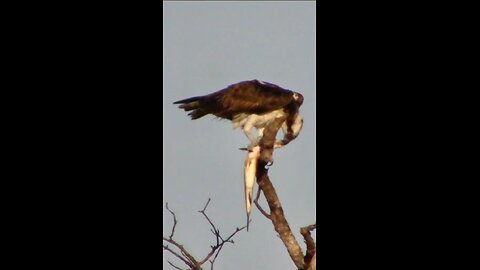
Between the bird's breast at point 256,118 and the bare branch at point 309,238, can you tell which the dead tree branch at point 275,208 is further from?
the bird's breast at point 256,118

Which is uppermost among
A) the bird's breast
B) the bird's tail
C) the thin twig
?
the bird's tail

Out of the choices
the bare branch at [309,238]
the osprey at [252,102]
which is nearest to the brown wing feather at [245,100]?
the osprey at [252,102]

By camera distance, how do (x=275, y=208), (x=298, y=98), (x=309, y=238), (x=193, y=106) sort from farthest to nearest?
1. (x=298, y=98)
2. (x=193, y=106)
3. (x=275, y=208)
4. (x=309, y=238)

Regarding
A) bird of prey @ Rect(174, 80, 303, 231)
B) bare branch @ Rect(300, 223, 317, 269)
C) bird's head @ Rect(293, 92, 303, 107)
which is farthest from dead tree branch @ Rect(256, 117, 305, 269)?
bird's head @ Rect(293, 92, 303, 107)

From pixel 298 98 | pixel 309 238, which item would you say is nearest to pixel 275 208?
pixel 309 238

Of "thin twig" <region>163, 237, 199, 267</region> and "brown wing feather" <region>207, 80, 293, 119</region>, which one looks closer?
"thin twig" <region>163, 237, 199, 267</region>

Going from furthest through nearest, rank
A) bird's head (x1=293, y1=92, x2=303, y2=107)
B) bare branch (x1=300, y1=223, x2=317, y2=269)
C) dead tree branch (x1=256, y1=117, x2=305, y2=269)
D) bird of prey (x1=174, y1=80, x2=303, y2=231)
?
bird's head (x1=293, y1=92, x2=303, y2=107) < bird of prey (x1=174, y1=80, x2=303, y2=231) < dead tree branch (x1=256, y1=117, x2=305, y2=269) < bare branch (x1=300, y1=223, x2=317, y2=269)

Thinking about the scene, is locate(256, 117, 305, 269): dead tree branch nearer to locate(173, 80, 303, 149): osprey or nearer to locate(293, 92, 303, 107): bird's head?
locate(173, 80, 303, 149): osprey

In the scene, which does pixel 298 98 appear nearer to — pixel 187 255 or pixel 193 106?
pixel 193 106
